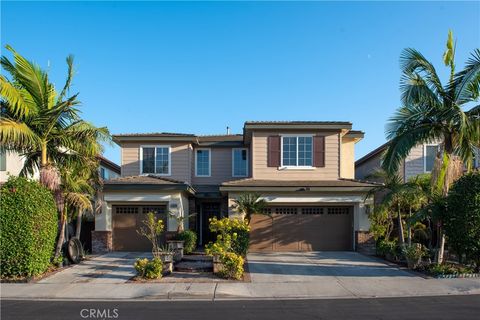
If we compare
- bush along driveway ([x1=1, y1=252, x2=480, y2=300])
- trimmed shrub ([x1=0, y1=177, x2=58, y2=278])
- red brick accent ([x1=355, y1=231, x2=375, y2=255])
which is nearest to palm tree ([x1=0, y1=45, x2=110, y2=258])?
trimmed shrub ([x1=0, y1=177, x2=58, y2=278])

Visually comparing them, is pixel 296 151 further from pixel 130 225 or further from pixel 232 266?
pixel 232 266

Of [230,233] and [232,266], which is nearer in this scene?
[232,266]

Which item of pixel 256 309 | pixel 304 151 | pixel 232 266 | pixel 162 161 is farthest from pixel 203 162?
pixel 256 309

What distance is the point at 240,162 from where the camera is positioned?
918 inches

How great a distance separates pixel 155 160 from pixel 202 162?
2.59m

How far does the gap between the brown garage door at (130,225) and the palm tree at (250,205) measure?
368cm

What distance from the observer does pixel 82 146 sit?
14.7 metres

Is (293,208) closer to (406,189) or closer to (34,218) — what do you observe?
(406,189)

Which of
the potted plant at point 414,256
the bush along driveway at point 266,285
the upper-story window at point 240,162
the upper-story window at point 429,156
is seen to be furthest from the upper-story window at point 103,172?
the potted plant at point 414,256

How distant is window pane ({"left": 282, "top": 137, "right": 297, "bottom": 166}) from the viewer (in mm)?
20203

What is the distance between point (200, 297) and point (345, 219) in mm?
10764

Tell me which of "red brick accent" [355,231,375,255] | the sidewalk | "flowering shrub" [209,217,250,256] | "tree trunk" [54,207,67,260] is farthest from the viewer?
"red brick accent" [355,231,375,255]

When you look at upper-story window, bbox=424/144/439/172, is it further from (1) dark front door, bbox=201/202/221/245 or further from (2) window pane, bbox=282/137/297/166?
(1) dark front door, bbox=201/202/221/245

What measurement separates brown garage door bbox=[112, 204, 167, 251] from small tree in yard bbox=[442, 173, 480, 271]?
11.7 meters
